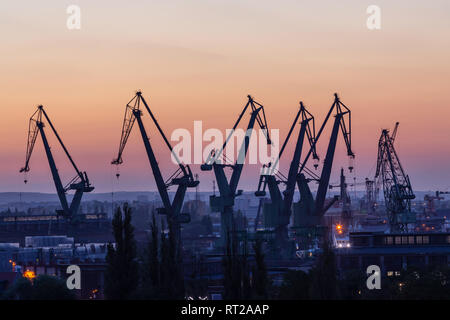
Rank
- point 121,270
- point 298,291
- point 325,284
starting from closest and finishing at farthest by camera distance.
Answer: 1. point 325,284
2. point 121,270
3. point 298,291

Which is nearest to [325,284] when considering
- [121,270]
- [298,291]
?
[298,291]

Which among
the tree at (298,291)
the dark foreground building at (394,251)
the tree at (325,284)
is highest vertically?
the tree at (325,284)

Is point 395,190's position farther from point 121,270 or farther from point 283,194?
point 121,270

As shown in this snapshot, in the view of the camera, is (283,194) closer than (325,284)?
No

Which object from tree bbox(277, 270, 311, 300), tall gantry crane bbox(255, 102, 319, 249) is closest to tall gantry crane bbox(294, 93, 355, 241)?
tall gantry crane bbox(255, 102, 319, 249)

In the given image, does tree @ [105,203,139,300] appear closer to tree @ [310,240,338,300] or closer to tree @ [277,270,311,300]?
tree @ [277,270,311,300]

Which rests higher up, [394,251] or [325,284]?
[325,284]

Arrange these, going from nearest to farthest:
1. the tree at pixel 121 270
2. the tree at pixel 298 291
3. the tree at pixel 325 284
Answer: the tree at pixel 325 284 < the tree at pixel 121 270 < the tree at pixel 298 291

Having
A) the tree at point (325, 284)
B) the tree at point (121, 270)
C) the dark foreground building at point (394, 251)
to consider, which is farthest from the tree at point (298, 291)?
the dark foreground building at point (394, 251)

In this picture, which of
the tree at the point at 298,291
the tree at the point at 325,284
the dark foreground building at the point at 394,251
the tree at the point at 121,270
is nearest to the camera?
the tree at the point at 325,284

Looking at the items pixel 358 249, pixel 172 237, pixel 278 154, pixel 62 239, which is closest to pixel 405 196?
pixel 278 154

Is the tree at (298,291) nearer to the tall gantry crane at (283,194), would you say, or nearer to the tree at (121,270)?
the tree at (121,270)

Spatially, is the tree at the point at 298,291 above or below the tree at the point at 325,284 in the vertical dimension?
below
